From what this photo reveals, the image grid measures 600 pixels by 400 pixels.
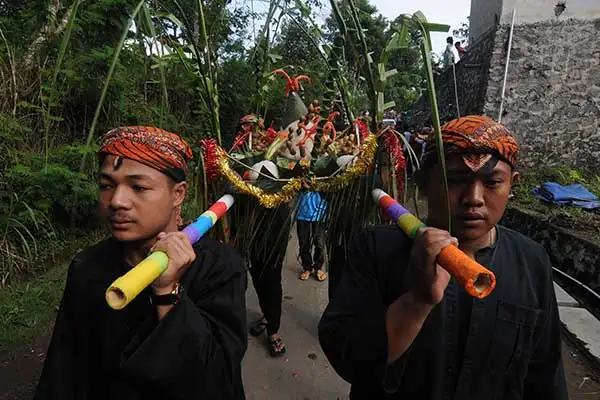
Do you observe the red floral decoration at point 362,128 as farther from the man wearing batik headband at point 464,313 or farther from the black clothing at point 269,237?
the man wearing batik headband at point 464,313

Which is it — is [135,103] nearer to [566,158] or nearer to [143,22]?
[143,22]

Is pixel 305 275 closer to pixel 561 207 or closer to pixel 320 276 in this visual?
pixel 320 276

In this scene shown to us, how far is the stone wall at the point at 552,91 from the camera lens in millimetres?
8352

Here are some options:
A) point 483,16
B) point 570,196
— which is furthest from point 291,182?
point 483,16

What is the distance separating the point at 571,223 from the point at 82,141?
6098 millimetres

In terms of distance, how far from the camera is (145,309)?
4.51 ft

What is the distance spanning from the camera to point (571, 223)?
5.56 meters

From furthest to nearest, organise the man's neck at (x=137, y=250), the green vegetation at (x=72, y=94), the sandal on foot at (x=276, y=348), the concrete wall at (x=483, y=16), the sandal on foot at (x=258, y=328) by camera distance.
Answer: the concrete wall at (x=483, y=16) < the sandal on foot at (x=258, y=328) < the sandal on foot at (x=276, y=348) < the green vegetation at (x=72, y=94) < the man's neck at (x=137, y=250)

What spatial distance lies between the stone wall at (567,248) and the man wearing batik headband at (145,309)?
465cm

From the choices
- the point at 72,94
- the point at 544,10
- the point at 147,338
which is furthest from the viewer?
the point at 544,10

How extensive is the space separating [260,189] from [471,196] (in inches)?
46.5

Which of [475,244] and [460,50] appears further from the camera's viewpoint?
[460,50]

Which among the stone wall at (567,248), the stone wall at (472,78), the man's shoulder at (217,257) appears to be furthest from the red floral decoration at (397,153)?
the stone wall at (472,78)

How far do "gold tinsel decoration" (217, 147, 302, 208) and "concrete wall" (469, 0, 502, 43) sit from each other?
829cm
